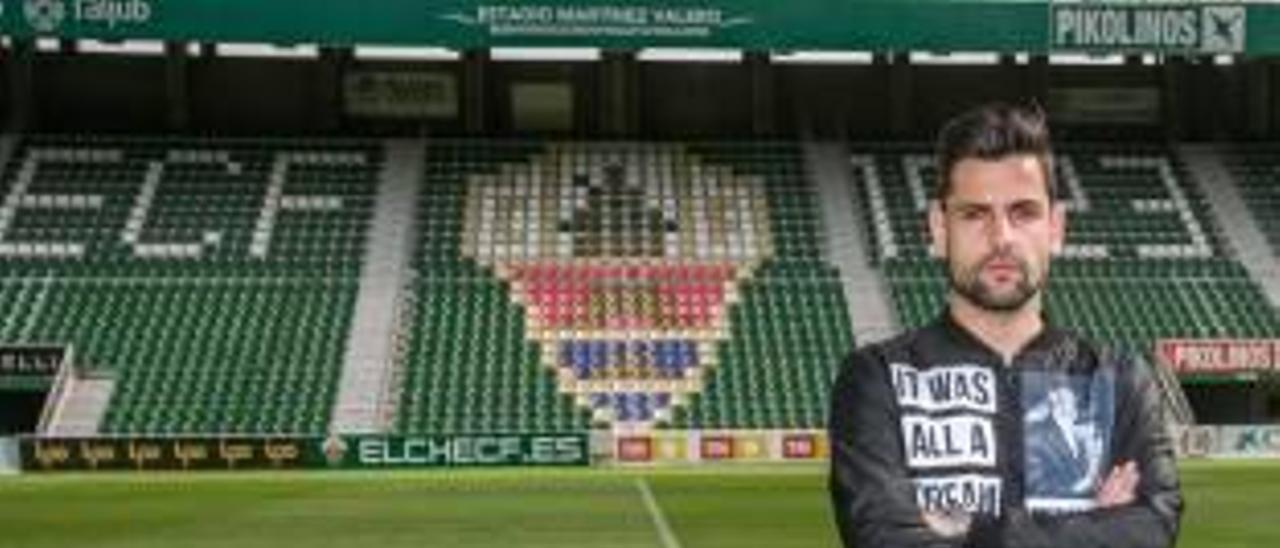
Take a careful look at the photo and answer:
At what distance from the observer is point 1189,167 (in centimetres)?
6291

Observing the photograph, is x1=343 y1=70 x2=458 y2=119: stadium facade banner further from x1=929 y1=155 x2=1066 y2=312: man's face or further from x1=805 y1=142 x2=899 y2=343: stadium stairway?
x1=929 y1=155 x2=1066 y2=312: man's face

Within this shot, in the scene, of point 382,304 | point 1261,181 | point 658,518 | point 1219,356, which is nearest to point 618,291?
point 382,304

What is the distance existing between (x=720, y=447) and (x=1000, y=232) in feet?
135

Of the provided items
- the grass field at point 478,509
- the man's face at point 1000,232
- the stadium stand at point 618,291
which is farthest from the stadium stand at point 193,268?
the man's face at point 1000,232

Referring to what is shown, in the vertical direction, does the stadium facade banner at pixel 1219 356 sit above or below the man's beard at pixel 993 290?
below

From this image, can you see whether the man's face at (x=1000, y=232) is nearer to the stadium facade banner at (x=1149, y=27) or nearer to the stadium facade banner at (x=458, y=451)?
the stadium facade banner at (x=458, y=451)

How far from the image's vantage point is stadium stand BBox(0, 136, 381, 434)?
5003 cm

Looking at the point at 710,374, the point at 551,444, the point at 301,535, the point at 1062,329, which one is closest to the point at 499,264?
the point at 710,374

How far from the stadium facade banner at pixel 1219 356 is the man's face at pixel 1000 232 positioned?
154ft

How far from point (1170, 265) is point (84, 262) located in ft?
92.4

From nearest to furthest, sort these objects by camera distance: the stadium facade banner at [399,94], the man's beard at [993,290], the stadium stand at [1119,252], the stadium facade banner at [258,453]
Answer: the man's beard at [993,290], the stadium facade banner at [258,453], the stadium stand at [1119,252], the stadium facade banner at [399,94]

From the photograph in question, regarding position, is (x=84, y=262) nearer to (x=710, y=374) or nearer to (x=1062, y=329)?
(x=710, y=374)

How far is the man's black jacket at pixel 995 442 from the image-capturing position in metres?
4.91

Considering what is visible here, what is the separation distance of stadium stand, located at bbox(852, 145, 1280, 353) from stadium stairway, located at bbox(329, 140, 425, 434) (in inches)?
494
